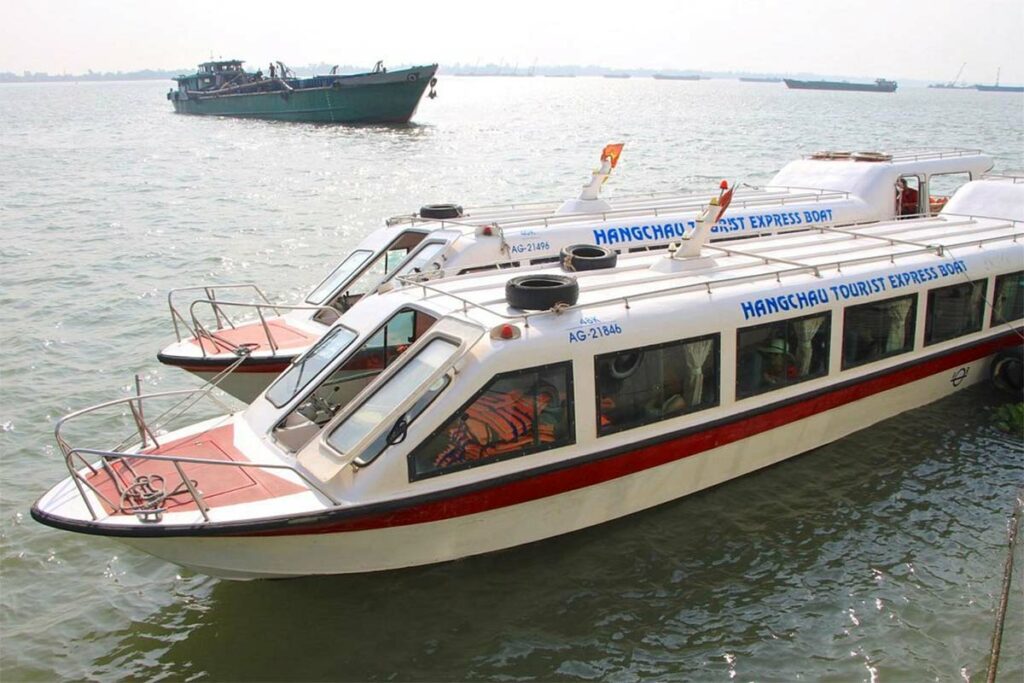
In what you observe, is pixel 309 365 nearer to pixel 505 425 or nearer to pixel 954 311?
pixel 505 425

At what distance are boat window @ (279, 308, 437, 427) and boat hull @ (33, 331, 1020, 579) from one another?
174 cm

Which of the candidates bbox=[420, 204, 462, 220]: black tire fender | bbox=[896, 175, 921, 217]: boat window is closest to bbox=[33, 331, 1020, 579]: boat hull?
bbox=[420, 204, 462, 220]: black tire fender

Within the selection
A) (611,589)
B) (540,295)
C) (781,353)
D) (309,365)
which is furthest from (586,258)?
(611,589)

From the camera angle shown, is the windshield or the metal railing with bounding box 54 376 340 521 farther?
the windshield

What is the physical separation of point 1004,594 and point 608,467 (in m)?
3.44

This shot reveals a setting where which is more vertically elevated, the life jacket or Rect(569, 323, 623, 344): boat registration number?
Rect(569, 323, 623, 344): boat registration number

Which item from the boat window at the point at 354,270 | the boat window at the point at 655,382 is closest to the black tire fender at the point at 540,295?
the boat window at the point at 655,382

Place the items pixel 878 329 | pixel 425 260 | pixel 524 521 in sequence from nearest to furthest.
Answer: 1. pixel 524 521
2. pixel 878 329
3. pixel 425 260

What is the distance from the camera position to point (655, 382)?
8039 mm

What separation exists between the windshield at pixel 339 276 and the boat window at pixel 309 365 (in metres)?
3.88

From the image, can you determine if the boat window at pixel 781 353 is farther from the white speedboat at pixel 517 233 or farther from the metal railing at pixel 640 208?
the metal railing at pixel 640 208

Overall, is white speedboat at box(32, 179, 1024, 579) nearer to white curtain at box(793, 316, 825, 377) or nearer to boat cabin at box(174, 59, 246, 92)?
white curtain at box(793, 316, 825, 377)

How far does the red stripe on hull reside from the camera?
6.83 m

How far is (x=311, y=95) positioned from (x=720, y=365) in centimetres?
6368
